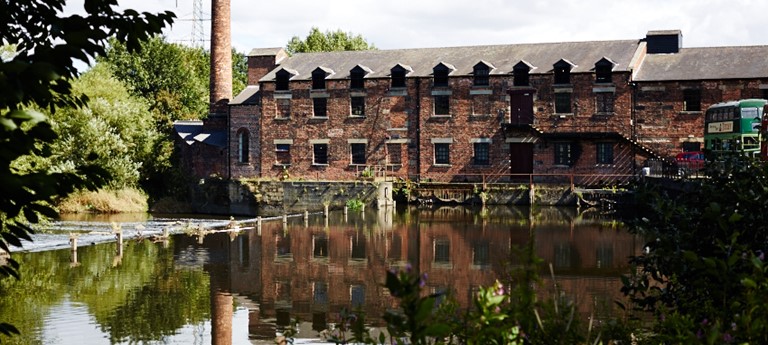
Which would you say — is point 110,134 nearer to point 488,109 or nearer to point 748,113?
point 488,109

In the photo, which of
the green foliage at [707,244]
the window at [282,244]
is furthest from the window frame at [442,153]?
the green foliage at [707,244]

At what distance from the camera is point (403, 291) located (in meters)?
4.57

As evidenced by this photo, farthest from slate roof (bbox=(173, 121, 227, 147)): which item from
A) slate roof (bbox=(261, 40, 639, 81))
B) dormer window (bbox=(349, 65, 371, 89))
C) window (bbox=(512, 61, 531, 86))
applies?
window (bbox=(512, 61, 531, 86))

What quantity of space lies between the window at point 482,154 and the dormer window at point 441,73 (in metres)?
3.54

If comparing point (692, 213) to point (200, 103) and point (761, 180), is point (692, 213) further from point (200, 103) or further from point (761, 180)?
point (200, 103)

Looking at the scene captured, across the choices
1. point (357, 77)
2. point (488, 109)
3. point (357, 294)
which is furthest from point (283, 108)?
point (357, 294)

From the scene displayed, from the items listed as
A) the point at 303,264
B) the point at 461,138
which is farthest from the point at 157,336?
the point at 461,138

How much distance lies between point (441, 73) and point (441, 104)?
1549 mm

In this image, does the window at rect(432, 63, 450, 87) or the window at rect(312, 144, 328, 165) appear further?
the window at rect(312, 144, 328, 165)

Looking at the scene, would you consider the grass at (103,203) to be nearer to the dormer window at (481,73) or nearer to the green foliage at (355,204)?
the green foliage at (355,204)

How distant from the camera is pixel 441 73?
150ft

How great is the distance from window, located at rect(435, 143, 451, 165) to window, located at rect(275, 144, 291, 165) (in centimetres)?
794

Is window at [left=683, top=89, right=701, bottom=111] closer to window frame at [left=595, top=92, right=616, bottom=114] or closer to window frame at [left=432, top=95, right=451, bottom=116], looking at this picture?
window frame at [left=595, top=92, right=616, bottom=114]

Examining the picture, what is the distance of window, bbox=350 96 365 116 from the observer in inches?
1844
